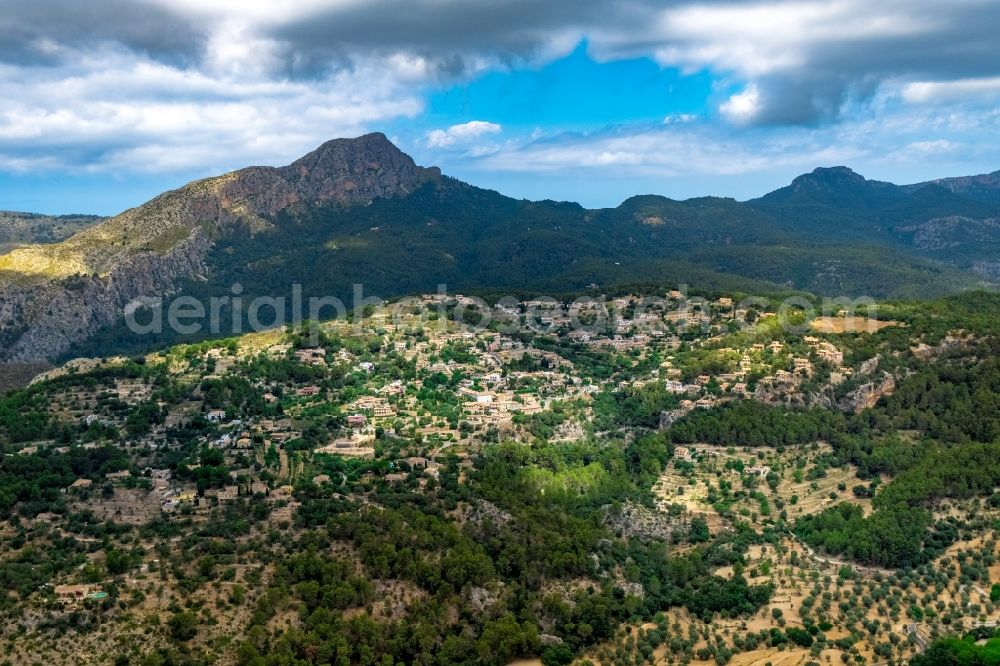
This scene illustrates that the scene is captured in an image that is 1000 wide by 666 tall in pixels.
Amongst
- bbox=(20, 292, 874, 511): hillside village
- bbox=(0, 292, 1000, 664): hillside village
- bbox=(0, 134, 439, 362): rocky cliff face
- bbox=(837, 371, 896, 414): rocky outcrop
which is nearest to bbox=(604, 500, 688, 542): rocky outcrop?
bbox=(0, 292, 1000, 664): hillside village

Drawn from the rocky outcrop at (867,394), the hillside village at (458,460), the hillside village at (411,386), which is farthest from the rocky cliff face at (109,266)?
the rocky outcrop at (867,394)

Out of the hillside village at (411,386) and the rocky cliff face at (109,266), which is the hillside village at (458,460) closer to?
the hillside village at (411,386)

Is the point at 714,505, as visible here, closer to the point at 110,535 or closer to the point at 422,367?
the point at 422,367

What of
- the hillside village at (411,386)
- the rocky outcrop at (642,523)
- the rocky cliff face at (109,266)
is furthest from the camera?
the rocky cliff face at (109,266)

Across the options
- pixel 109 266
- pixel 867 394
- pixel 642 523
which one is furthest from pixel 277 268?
pixel 642 523

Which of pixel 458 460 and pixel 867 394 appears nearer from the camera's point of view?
pixel 458 460

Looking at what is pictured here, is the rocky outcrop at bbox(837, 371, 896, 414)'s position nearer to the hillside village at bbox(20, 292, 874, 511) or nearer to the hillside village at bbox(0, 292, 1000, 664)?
the hillside village at bbox(0, 292, 1000, 664)

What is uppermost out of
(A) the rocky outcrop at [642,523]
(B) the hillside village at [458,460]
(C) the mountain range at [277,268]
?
(C) the mountain range at [277,268]

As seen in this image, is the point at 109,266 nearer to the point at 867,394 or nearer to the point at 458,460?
the point at 458,460
